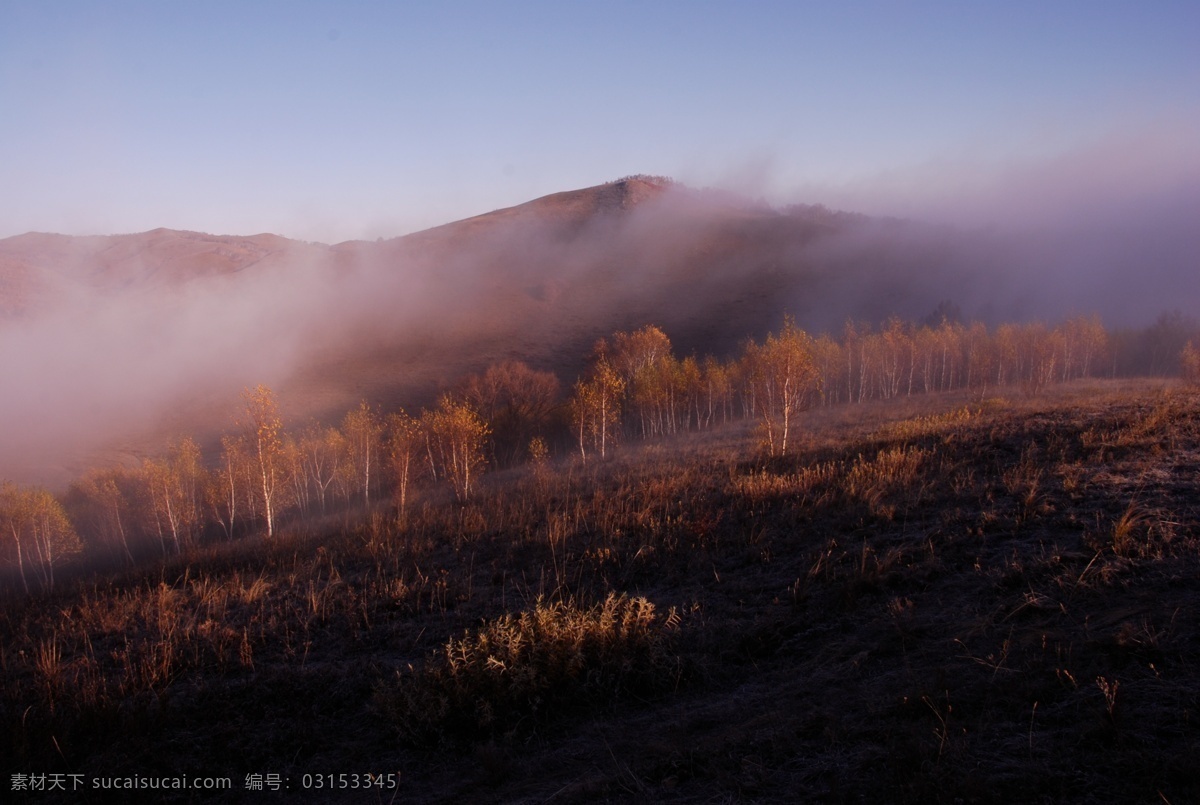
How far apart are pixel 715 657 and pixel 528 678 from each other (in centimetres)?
186

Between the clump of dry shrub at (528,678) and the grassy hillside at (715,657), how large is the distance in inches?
1.1

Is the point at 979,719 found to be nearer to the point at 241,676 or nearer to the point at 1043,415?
the point at 241,676

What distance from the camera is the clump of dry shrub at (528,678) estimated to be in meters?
5.71

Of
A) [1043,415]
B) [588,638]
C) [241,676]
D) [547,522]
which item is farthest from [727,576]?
[1043,415]

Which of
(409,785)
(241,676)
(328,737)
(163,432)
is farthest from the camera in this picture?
(163,432)

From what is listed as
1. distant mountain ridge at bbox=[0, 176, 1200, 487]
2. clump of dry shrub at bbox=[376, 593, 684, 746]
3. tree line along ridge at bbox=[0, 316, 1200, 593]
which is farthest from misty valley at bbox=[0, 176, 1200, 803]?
distant mountain ridge at bbox=[0, 176, 1200, 487]

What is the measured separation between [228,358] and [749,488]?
10726 cm

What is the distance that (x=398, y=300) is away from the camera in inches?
4587

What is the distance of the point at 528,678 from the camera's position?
596cm

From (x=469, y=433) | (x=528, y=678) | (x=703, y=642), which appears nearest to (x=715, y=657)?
(x=703, y=642)

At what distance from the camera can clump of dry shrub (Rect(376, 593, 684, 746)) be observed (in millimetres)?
5711

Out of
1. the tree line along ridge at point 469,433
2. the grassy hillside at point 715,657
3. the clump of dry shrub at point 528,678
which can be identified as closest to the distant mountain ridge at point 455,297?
the tree line along ridge at point 469,433

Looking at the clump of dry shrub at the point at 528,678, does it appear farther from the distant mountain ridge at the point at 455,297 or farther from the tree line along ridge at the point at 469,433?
the distant mountain ridge at the point at 455,297

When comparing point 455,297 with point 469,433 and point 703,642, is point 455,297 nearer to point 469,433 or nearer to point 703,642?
point 469,433
